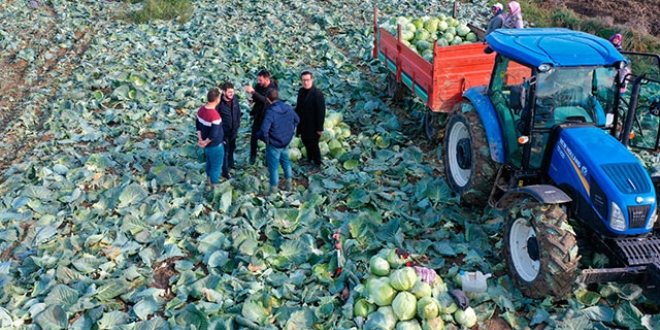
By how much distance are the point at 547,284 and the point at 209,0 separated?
16.7 metres

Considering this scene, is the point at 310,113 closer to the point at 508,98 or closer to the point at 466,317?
the point at 508,98

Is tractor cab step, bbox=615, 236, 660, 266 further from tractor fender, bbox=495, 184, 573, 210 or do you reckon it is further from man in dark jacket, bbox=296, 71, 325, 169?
man in dark jacket, bbox=296, 71, 325, 169

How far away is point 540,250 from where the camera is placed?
16.3 ft

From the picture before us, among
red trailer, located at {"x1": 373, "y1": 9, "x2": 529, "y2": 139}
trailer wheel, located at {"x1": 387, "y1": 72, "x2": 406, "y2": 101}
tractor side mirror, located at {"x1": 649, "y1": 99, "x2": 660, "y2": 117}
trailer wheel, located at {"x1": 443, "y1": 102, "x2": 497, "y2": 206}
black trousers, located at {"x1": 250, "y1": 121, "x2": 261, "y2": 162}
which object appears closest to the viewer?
tractor side mirror, located at {"x1": 649, "y1": 99, "x2": 660, "y2": 117}

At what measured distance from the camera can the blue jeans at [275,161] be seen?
23.6 ft

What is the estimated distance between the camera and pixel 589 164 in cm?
511

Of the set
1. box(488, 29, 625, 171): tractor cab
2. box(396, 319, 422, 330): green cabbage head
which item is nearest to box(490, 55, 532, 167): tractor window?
box(488, 29, 625, 171): tractor cab

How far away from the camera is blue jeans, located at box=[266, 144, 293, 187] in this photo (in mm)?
7180

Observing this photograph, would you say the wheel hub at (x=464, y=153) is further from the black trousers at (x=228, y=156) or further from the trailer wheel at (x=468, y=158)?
the black trousers at (x=228, y=156)

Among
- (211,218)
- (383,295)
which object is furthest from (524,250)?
(211,218)

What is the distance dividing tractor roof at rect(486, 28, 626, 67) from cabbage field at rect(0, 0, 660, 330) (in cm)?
210

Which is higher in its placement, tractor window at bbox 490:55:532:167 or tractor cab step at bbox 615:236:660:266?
tractor window at bbox 490:55:532:167

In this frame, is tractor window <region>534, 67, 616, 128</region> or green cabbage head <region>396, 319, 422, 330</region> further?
tractor window <region>534, 67, 616, 128</region>

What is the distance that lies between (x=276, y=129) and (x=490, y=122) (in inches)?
111
